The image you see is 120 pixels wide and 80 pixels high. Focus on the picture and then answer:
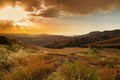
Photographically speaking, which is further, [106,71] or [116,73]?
[106,71]

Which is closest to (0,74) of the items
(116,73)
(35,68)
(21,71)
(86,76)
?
(21,71)

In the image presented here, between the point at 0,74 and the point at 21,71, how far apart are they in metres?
1.76

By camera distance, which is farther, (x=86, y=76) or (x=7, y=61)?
(x=7, y=61)

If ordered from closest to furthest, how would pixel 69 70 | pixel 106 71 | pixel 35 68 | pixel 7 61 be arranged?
pixel 69 70 < pixel 106 71 < pixel 35 68 < pixel 7 61

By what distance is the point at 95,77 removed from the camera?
48.1 feet

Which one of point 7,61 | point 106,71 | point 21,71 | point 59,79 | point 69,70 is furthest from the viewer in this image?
point 7,61

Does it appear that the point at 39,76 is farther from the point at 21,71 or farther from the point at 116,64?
the point at 116,64

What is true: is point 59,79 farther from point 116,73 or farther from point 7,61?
point 7,61

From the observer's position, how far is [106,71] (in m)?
16.7

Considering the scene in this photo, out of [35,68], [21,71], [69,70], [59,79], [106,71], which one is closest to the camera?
[59,79]

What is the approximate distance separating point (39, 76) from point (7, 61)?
260 inches

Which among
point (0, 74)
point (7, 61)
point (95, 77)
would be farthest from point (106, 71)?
point (7, 61)

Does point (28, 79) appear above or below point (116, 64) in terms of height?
below

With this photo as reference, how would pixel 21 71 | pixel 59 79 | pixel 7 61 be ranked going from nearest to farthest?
pixel 59 79 < pixel 21 71 < pixel 7 61
